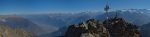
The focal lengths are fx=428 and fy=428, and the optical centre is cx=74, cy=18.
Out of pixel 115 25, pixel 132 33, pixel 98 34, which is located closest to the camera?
pixel 98 34

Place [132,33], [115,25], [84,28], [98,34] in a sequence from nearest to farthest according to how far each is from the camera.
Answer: [98,34], [84,28], [132,33], [115,25]

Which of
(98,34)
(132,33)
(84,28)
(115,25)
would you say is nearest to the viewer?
(98,34)

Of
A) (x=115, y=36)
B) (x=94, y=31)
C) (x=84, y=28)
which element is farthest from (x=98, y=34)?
(x=115, y=36)

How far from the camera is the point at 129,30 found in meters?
135

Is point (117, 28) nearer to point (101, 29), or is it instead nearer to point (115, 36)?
point (115, 36)

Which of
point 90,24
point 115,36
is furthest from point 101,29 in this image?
point 115,36

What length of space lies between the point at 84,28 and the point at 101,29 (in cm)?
717

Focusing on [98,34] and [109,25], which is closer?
[98,34]

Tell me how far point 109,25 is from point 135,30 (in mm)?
11279

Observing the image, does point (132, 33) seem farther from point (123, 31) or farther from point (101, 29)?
point (101, 29)

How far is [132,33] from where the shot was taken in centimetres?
13100

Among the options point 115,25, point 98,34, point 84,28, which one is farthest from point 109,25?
point 98,34

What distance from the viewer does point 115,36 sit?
132000 millimetres

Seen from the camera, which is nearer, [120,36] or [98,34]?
[98,34]
